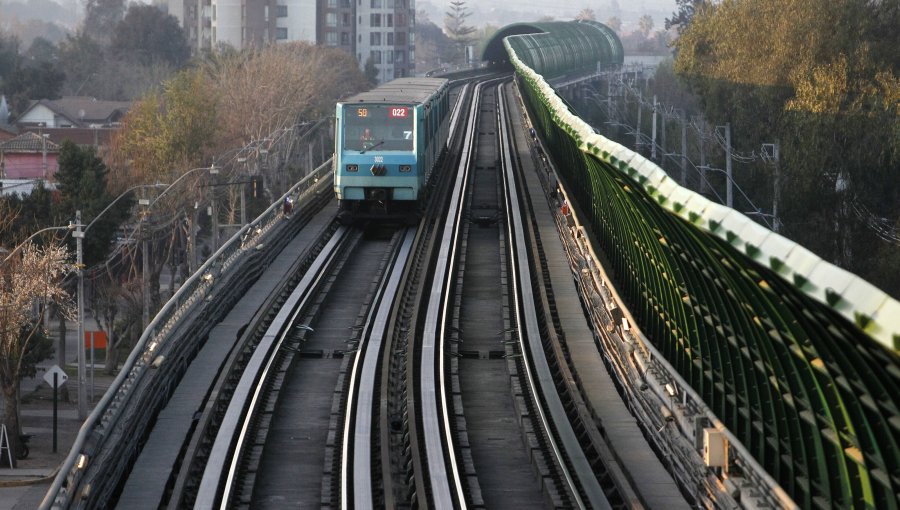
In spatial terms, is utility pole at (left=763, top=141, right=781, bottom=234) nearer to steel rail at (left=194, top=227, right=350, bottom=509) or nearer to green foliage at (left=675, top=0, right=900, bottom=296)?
green foliage at (left=675, top=0, right=900, bottom=296)

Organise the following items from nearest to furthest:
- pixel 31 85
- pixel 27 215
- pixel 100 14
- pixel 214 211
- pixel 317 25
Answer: pixel 214 211 < pixel 27 215 < pixel 31 85 < pixel 317 25 < pixel 100 14

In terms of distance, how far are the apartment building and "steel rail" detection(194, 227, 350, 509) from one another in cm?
10061

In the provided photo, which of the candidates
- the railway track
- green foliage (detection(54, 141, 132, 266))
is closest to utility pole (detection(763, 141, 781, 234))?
the railway track

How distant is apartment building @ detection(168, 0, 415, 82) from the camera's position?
136 m

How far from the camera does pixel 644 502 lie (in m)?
15.2

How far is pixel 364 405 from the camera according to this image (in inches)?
776

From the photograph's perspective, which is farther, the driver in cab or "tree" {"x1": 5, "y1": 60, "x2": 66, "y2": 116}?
"tree" {"x1": 5, "y1": 60, "x2": 66, "y2": 116}

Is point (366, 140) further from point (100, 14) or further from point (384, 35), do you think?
point (100, 14)

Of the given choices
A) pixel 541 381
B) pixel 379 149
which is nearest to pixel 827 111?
pixel 379 149

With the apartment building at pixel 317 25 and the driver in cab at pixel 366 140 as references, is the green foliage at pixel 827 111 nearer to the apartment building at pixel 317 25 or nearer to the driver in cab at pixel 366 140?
the driver in cab at pixel 366 140

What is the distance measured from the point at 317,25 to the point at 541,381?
405ft

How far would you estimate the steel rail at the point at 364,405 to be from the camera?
636 inches

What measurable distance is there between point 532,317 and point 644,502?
10208 millimetres

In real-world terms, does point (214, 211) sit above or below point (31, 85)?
below
